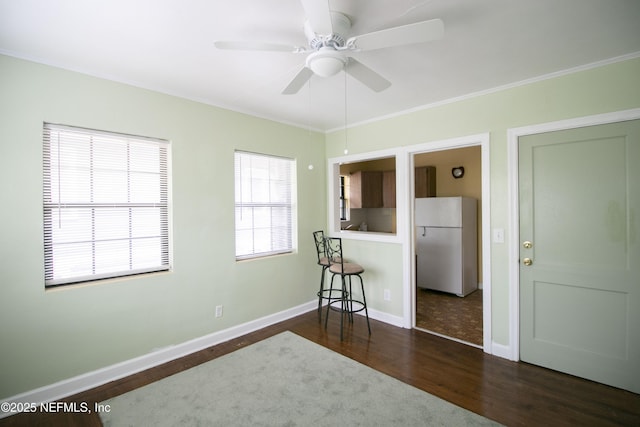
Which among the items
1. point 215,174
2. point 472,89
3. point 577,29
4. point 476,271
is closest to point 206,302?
point 215,174

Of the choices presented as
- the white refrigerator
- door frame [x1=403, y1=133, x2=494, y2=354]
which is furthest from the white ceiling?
the white refrigerator

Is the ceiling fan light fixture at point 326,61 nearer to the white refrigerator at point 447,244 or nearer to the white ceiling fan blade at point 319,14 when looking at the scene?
the white ceiling fan blade at point 319,14

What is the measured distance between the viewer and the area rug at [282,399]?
1.99 metres

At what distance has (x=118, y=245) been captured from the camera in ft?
8.55

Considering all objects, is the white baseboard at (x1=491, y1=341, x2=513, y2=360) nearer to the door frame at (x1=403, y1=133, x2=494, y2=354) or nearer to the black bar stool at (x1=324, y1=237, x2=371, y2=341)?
the door frame at (x1=403, y1=133, x2=494, y2=354)

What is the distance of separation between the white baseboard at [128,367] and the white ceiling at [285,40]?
240 cm

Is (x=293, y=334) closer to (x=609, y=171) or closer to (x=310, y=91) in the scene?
(x=310, y=91)

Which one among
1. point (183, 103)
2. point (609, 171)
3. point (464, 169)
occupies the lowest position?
point (609, 171)

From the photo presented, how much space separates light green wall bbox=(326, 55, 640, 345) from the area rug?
1239 millimetres

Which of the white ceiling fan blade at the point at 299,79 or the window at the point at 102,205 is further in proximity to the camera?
the window at the point at 102,205

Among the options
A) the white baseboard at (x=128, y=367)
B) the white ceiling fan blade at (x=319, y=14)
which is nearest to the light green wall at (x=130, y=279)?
the white baseboard at (x=128, y=367)

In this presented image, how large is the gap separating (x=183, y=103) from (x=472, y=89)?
276 centimetres

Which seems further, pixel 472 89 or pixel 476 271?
pixel 476 271

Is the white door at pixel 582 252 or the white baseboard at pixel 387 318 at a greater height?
the white door at pixel 582 252
